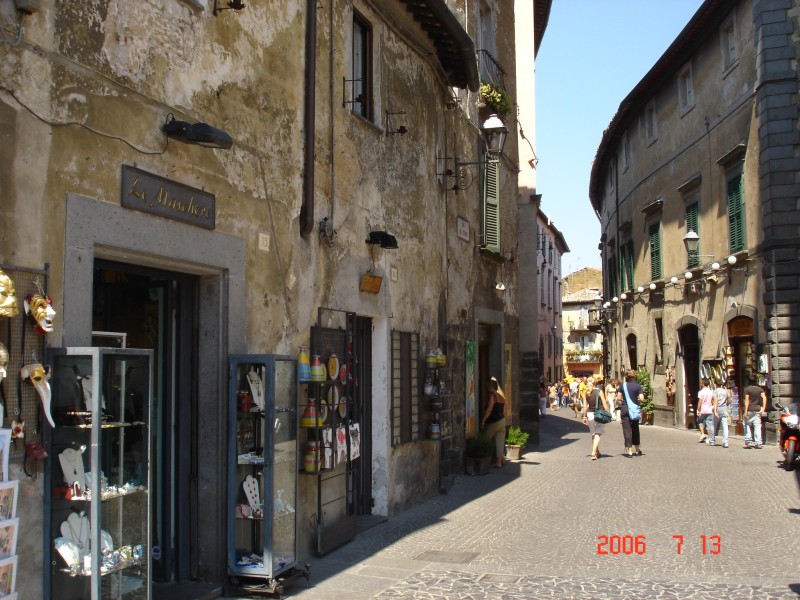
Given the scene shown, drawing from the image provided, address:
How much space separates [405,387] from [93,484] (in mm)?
6103

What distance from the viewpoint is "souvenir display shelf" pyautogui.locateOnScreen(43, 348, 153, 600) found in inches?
193

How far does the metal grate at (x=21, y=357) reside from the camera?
4.67m

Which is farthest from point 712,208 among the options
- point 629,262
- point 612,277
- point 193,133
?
point 193,133

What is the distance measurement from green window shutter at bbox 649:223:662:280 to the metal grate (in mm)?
23806

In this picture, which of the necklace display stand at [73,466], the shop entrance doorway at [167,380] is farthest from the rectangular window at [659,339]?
the necklace display stand at [73,466]

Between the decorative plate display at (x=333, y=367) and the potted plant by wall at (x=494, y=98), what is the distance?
8494mm

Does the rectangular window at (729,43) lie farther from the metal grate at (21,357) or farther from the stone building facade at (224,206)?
the metal grate at (21,357)

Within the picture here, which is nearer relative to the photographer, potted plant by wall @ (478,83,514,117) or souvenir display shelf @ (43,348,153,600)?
souvenir display shelf @ (43,348,153,600)

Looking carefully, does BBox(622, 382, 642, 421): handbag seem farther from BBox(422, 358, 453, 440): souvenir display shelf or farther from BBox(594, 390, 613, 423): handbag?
BBox(422, 358, 453, 440): souvenir display shelf

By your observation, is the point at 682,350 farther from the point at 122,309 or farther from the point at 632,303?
the point at 122,309

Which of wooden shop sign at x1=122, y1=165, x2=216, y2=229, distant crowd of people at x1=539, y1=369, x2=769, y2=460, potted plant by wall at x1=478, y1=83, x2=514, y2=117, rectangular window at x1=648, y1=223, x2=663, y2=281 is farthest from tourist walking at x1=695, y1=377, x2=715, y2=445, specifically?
wooden shop sign at x1=122, y1=165, x2=216, y2=229

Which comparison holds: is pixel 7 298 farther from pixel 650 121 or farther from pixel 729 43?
pixel 650 121

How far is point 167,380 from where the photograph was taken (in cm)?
677

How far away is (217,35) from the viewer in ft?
21.8
